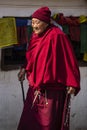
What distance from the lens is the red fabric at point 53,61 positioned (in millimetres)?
5766

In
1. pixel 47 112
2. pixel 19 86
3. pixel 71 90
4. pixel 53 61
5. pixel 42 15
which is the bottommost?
pixel 19 86

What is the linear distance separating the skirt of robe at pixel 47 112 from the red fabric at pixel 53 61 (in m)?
0.24

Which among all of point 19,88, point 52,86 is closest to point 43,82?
point 52,86

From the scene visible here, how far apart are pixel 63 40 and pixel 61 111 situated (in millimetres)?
963

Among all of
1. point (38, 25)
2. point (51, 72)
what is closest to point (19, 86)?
point (51, 72)

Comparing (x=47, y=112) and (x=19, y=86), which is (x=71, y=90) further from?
(x=19, y=86)

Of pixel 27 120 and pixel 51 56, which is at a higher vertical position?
pixel 51 56

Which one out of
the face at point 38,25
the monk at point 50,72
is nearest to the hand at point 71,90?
the monk at point 50,72

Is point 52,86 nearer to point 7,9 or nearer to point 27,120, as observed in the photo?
point 27,120

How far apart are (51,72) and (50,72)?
2cm

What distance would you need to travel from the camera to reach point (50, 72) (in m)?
5.80

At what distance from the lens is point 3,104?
7141 millimetres

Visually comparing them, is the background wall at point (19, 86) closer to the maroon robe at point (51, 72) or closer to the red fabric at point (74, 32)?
the red fabric at point (74, 32)

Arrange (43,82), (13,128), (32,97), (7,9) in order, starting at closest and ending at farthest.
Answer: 1. (43,82)
2. (32,97)
3. (7,9)
4. (13,128)
